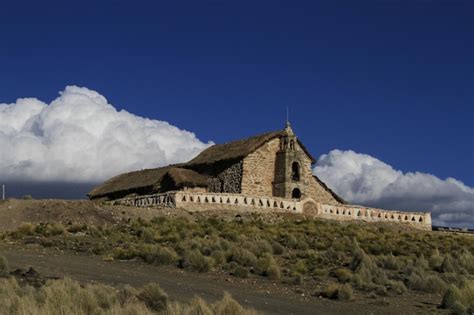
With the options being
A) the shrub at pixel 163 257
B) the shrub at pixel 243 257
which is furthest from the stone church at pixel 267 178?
the shrub at pixel 163 257

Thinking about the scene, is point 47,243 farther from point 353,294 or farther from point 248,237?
point 353,294

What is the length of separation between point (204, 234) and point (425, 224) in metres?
25.1

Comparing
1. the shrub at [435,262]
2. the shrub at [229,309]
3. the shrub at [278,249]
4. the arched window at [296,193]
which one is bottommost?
the shrub at [229,309]

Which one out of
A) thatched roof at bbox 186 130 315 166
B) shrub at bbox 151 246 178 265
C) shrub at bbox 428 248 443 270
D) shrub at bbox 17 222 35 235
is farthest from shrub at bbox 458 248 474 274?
thatched roof at bbox 186 130 315 166

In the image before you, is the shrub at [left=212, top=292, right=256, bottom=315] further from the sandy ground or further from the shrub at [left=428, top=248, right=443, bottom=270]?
the shrub at [left=428, top=248, right=443, bottom=270]

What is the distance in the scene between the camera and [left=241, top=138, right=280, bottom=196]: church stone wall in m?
48.0

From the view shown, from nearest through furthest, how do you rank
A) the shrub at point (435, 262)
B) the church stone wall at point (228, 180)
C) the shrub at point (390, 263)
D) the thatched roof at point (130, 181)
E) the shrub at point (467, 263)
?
1. the shrub at point (390, 263)
2. the shrub at point (467, 263)
3. the shrub at point (435, 262)
4. the church stone wall at point (228, 180)
5. the thatched roof at point (130, 181)

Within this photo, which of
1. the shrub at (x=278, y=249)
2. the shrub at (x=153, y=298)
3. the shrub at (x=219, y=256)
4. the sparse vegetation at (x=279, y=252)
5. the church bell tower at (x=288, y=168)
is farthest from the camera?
the church bell tower at (x=288, y=168)

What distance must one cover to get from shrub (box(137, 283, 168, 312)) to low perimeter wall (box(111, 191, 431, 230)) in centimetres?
2486

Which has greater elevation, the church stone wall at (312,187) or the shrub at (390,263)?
the church stone wall at (312,187)

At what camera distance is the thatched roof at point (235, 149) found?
159ft

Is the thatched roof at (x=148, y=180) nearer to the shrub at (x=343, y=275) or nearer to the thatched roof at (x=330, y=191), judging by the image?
the thatched roof at (x=330, y=191)

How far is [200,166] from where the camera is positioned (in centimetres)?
5116

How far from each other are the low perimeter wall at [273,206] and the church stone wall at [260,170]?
14.9 feet
